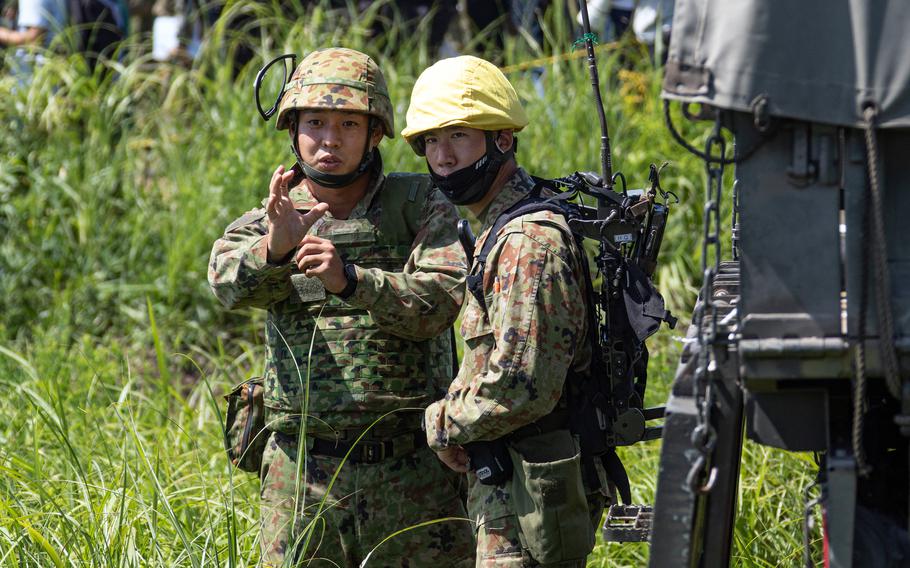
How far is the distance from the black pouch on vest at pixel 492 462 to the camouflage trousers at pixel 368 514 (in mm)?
553

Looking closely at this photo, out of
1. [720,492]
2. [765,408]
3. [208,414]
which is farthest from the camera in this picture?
[208,414]

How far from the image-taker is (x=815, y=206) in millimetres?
2199

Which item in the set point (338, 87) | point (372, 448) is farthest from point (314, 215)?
point (372, 448)

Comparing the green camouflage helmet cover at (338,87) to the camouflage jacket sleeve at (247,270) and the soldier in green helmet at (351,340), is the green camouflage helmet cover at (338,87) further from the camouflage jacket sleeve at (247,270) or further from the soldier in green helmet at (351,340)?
the camouflage jacket sleeve at (247,270)

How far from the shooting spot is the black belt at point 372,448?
3602 mm

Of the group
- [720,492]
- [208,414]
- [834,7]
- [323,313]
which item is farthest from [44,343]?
[834,7]

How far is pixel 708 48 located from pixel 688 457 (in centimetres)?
82

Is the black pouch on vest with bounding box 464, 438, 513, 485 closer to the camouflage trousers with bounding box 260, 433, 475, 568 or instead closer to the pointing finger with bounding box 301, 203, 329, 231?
the camouflage trousers with bounding box 260, 433, 475, 568

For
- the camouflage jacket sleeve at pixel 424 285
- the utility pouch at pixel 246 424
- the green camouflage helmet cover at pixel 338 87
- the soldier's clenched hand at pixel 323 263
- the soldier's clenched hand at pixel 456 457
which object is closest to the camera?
the soldier's clenched hand at pixel 456 457

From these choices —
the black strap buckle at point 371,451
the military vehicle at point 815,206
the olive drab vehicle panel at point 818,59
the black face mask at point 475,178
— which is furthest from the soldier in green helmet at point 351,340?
the olive drab vehicle panel at point 818,59

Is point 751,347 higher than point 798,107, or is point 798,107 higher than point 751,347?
point 798,107

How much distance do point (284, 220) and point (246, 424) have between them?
0.75 metres

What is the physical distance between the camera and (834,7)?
84.8 inches

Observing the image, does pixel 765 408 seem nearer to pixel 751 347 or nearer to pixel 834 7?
pixel 751 347
